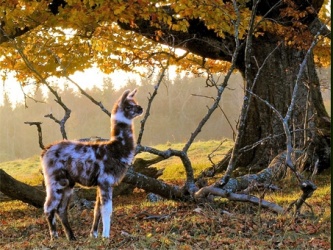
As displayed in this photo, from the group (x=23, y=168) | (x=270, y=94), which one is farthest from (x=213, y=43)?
(x=23, y=168)

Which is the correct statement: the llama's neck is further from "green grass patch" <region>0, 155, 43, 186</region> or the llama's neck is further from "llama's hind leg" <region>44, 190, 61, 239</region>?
"green grass patch" <region>0, 155, 43, 186</region>

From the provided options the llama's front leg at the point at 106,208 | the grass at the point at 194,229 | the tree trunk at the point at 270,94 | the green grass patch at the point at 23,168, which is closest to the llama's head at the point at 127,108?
the llama's front leg at the point at 106,208

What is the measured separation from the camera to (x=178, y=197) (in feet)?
32.4

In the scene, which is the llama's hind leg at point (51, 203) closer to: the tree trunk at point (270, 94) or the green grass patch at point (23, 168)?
the tree trunk at point (270, 94)

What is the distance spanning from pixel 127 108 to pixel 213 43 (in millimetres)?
9027

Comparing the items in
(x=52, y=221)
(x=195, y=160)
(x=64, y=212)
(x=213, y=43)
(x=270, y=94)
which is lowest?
(x=195, y=160)

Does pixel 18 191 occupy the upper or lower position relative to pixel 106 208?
lower

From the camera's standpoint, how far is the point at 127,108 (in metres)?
6.84

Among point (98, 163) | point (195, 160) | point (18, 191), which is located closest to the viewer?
point (98, 163)

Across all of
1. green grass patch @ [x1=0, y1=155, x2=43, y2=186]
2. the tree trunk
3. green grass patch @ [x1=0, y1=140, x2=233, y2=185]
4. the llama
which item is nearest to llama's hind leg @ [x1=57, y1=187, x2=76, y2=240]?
the llama

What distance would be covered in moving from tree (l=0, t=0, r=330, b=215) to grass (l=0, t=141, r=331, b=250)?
3.12 m

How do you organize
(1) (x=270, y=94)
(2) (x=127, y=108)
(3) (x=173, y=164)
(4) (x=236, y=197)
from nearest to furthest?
(2) (x=127, y=108) → (4) (x=236, y=197) → (1) (x=270, y=94) → (3) (x=173, y=164)

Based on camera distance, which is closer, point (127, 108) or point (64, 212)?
point (127, 108)

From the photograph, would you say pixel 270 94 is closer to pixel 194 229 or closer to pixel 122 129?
pixel 194 229
